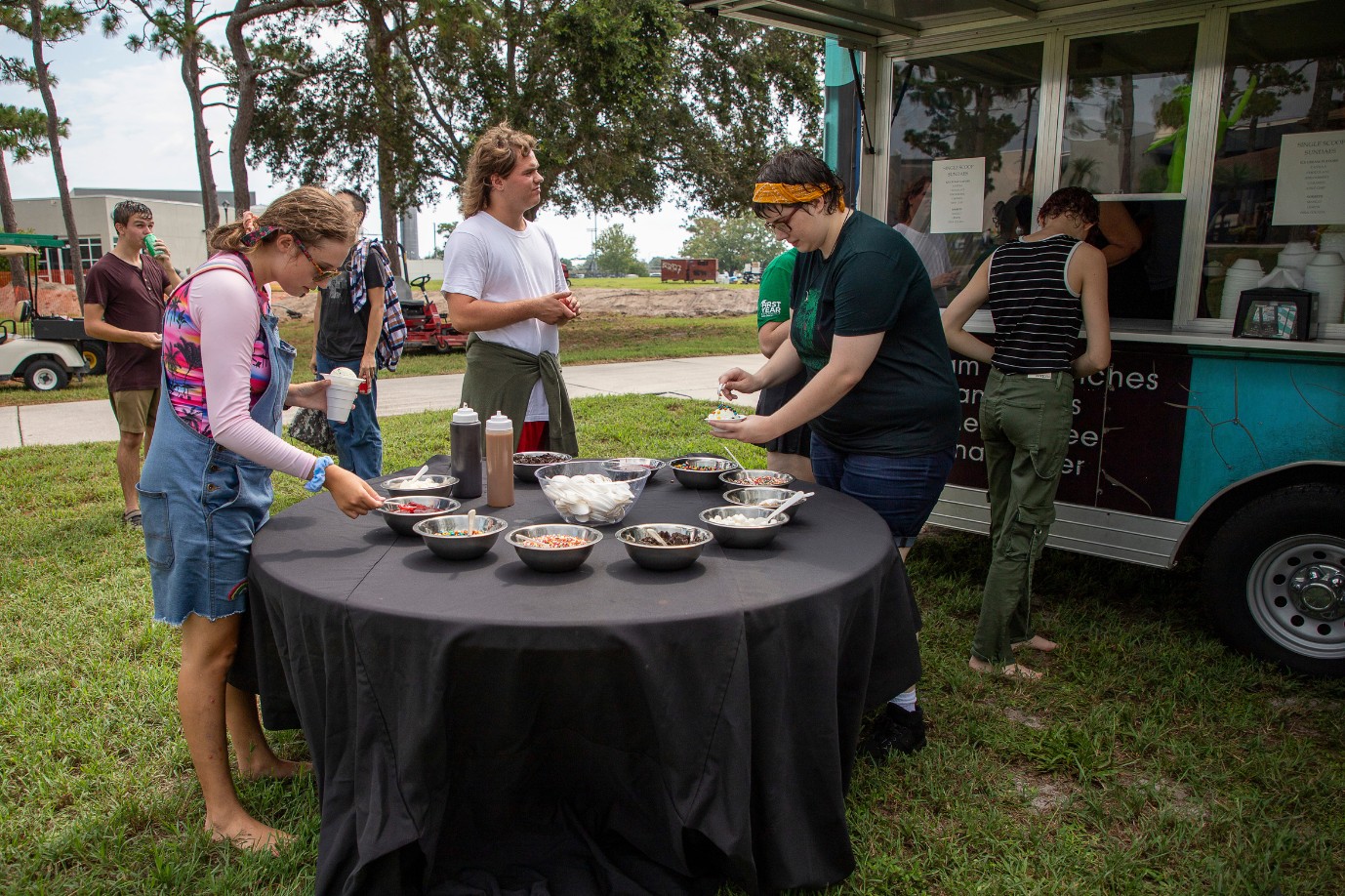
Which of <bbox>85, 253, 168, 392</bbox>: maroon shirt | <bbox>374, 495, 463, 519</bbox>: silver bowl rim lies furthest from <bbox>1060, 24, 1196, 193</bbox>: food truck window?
<bbox>85, 253, 168, 392</bbox>: maroon shirt

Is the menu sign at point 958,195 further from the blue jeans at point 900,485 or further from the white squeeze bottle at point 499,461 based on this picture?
the white squeeze bottle at point 499,461

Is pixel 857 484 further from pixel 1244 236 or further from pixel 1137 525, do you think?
pixel 1244 236

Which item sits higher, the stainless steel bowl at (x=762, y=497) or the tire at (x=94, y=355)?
the stainless steel bowl at (x=762, y=497)

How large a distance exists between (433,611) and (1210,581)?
10.8 feet

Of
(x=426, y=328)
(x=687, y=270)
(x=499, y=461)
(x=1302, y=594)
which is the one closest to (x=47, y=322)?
(x=426, y=328)

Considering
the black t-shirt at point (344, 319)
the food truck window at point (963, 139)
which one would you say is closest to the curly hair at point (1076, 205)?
the food truck window at point (963, 139)

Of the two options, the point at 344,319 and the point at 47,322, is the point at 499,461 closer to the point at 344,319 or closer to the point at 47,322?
the point at 344,319

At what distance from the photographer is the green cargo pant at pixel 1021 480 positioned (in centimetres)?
343

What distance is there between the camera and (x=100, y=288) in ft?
17.5

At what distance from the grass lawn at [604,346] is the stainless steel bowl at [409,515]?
9.38m

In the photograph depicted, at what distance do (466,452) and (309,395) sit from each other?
0.54m

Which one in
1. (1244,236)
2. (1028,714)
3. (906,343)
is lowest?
(1028,714)

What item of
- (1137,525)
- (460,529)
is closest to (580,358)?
(1137,525)

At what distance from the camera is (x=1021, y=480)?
349 cm
